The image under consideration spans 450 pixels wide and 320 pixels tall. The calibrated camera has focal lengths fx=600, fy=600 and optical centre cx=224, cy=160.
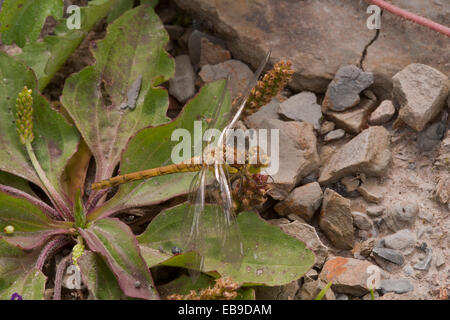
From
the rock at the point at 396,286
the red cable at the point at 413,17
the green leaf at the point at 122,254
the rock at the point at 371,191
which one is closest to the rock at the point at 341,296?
the rock at the point at 396,286

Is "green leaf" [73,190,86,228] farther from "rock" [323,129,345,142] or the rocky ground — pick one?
"rock" [323,129,345,142]

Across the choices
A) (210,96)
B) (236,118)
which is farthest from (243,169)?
(210,96)

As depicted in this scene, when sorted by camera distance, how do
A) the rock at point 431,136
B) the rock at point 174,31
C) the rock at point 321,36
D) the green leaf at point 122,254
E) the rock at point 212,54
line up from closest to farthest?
the green leaf at point 122,254 → the rock at point 431,136 → the rock at point 321,36 → the rock at point 212,54 → the rock at point 174,31

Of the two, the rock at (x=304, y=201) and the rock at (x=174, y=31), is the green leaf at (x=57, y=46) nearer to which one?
the rock at (x=174, y=31)

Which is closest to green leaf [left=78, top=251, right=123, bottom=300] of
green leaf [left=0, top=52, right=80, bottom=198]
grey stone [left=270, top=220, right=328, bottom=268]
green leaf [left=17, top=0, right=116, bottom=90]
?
green leaf [left=0, top=52, right=80, bottom=198]

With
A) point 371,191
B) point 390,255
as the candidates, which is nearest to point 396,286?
point 390,255
